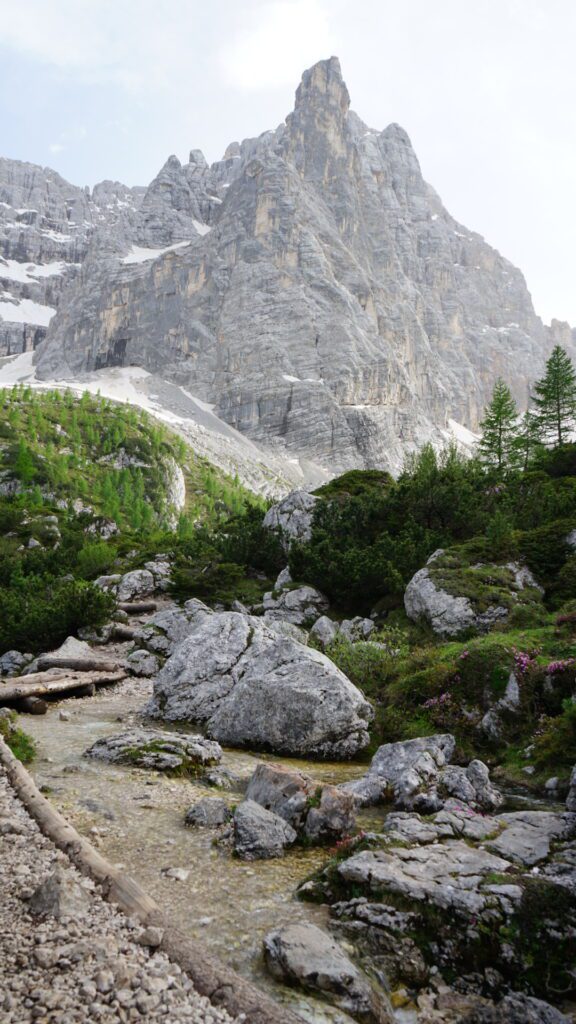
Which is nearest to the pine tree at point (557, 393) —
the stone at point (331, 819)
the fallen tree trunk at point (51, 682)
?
the fallen tree trunk at point (51, 682)

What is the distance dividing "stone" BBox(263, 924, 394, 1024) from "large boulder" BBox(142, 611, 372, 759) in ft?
21.9

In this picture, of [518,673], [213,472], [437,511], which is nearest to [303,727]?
[518,673]

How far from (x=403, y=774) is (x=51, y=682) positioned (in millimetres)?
11493

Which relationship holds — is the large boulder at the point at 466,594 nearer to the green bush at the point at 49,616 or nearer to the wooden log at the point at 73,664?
the wooden log at the point at 73,664

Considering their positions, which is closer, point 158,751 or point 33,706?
point 158,751

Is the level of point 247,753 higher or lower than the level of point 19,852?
lower

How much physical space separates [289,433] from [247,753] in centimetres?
15251

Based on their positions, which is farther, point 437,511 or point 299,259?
point 299,259

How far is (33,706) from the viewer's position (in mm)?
14750

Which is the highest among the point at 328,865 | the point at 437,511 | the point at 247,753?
the point at 437,511

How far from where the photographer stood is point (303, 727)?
11.9 m

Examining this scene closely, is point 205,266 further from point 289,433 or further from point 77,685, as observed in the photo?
point 77,685

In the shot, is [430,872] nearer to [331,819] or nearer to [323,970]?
[323,970]

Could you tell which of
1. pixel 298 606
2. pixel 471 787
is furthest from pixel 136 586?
pixel 471 787
